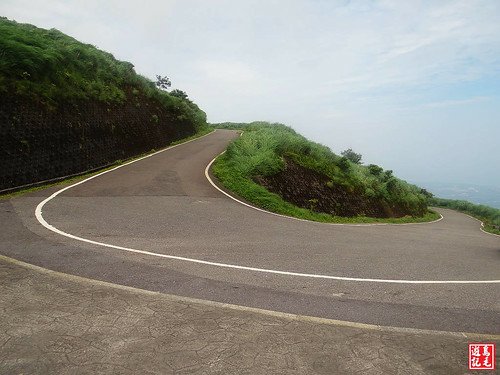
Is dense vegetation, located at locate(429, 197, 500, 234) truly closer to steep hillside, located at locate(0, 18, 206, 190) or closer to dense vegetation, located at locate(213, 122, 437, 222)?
dense vegetation, located at locate(213, 122, 437, 222)

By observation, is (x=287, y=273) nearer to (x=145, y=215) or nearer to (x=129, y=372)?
(x=129, y=372)

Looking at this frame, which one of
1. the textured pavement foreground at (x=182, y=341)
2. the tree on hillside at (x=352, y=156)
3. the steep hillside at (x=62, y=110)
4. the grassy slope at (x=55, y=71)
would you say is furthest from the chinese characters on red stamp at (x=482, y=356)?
the tree on hillside at (x=352, y=156)

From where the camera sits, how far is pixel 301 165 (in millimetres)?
20219

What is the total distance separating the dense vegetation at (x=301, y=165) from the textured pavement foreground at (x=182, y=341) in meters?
10.1

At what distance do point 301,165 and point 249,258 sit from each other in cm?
1380

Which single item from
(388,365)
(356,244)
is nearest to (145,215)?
(356,244)

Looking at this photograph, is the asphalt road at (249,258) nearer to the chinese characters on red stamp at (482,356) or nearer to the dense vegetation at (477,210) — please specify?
the chinese characters on red stamp at (482,356)

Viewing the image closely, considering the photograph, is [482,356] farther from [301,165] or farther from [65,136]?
[301,165]

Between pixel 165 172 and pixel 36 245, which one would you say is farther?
pixel 165 172

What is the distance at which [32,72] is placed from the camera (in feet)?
49.3

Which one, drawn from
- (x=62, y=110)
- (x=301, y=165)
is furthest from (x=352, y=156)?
(x=62, y=110)

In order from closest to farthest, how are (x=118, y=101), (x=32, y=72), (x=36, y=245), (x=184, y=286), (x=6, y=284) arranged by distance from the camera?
(x=6, y=284) → (x=184, y=286) → (x=36, y=245) → (x=32, y=72) → (x=118, y=101)

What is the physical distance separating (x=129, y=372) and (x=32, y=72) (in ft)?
53.3

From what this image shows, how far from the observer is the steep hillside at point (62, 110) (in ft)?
42.3
